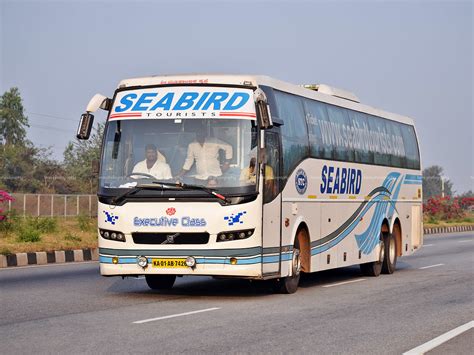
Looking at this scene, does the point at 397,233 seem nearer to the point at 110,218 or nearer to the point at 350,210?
the point at 350,210

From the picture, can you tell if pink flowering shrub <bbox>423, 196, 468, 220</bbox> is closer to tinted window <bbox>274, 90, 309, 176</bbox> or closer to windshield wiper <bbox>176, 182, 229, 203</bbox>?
tinted window <bbox>274, 90, 309, 176</bbox>

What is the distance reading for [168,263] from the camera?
14289 mm

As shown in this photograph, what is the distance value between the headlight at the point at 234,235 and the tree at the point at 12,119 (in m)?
70.4

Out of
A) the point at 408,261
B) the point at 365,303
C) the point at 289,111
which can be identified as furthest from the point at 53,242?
the point at 365,303

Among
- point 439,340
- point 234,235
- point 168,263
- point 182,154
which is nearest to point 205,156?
point 182,154

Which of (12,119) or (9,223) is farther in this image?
(12,119)

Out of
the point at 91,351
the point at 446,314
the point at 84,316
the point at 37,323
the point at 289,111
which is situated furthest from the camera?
the point at 289,111

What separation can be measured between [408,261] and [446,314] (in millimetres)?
13549

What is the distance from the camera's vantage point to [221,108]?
48.2ft

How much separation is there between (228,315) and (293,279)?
361 centimetres

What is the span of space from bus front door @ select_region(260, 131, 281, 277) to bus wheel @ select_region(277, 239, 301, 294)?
0.66 meters

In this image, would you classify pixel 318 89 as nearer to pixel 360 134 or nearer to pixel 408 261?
Answer: pixel 360 134

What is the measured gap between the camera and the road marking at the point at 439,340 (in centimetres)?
977

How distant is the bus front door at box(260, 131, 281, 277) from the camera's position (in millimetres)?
14633
